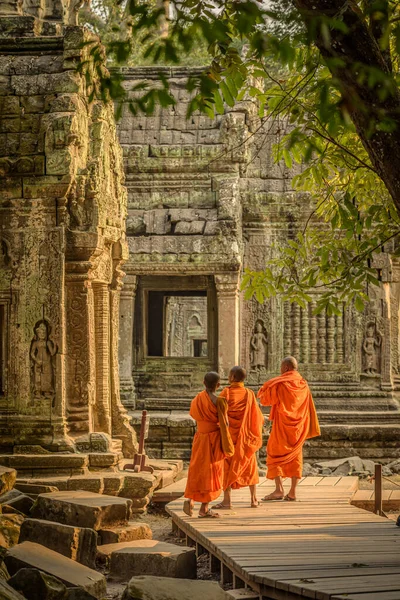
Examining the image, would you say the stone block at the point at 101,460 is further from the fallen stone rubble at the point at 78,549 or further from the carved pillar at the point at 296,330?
the carved pillar at the point at 296,330

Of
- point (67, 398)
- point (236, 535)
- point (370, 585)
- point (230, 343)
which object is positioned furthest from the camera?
point (230, 343)

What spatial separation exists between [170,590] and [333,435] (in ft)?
27.4

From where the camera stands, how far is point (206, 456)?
8609mm

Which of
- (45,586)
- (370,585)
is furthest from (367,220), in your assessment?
(45,586)

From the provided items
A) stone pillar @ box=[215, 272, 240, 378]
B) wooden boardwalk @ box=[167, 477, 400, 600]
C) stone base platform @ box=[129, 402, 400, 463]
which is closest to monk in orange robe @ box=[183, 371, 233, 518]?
A: wooden boardwalk @ box=[167, 477, 400, 600]

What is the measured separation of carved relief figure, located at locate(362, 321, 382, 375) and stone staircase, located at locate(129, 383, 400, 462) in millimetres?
340

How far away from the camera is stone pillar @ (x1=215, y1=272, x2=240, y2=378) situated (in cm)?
1485

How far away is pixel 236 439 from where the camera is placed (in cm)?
905

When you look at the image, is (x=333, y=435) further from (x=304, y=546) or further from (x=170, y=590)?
(x=170, y=590)

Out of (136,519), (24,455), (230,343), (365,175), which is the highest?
(365,175)

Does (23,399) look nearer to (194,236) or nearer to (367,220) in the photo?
(367,220)

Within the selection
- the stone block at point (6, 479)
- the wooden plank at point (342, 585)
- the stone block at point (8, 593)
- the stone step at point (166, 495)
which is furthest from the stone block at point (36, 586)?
the stone step at point (166, 495)

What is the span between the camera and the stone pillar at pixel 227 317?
48.7 feet

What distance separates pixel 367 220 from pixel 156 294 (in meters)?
12.7
